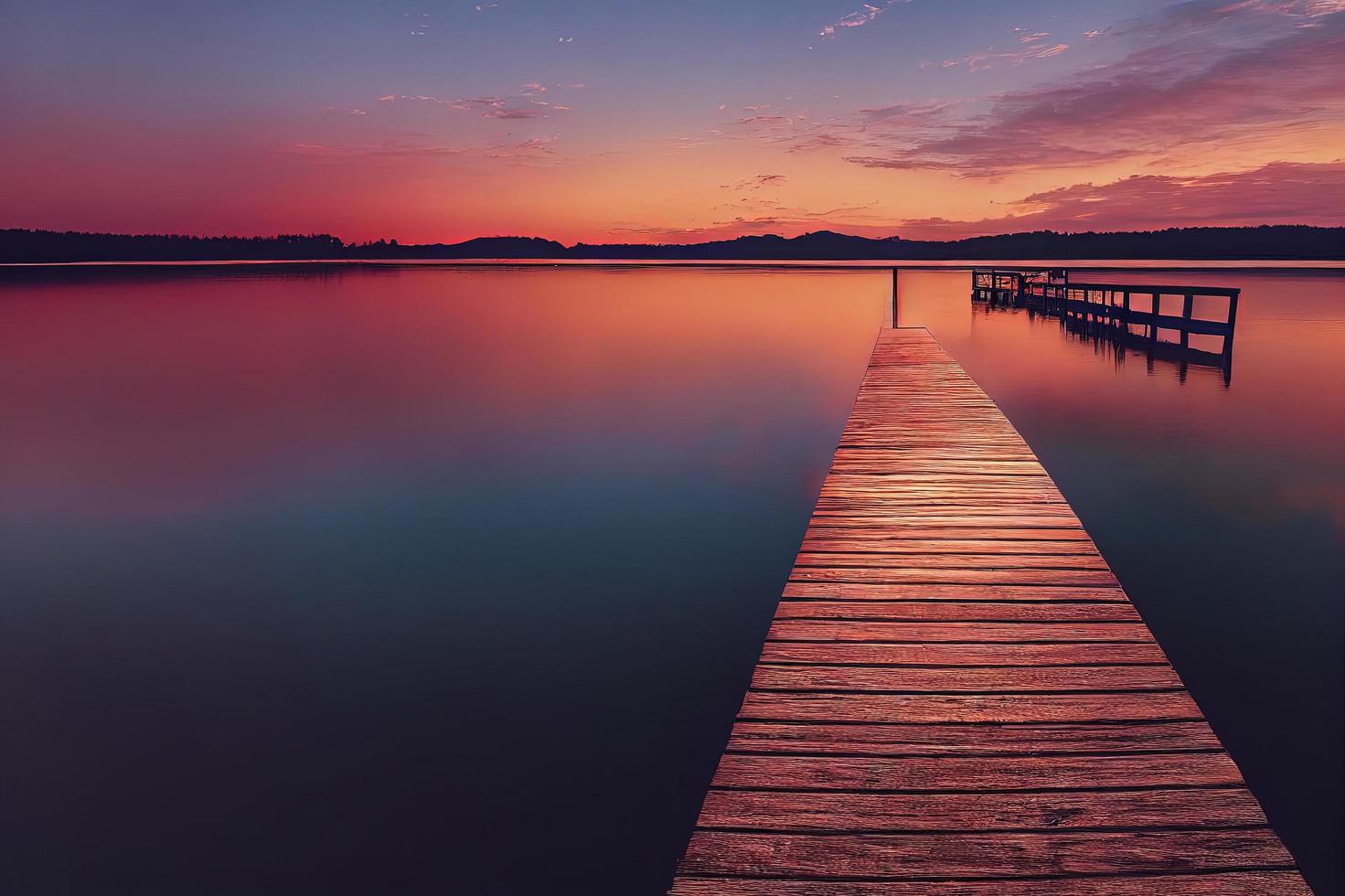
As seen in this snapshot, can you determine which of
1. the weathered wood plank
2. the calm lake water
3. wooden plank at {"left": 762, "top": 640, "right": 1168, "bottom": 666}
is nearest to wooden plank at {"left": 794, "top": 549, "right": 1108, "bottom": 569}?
the weathered wood plank

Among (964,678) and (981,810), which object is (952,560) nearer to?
(964,678)

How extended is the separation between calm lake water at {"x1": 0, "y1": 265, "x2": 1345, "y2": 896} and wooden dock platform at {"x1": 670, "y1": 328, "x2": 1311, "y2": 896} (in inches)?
58.8

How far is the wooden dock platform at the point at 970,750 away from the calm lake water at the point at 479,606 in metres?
1.49

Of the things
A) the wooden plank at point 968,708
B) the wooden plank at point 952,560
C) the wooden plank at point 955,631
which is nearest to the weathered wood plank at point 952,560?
the wooden plank at point 952,560

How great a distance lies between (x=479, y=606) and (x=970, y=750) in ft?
18.0

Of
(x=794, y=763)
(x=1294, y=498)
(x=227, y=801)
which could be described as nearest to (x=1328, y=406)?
(x=1294, y=498)

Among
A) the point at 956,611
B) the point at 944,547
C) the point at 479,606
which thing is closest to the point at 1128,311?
the point at 944,547

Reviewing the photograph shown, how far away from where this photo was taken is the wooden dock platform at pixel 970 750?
8.82 feet

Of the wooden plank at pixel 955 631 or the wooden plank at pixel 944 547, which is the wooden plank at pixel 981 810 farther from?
the wooden plank at pixel 944 547

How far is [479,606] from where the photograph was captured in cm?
782

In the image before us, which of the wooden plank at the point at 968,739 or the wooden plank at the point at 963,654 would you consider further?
the wooden plank at the point at 963,654

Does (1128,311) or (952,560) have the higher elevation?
(1128,311)

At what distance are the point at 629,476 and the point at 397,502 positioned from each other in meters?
3.59

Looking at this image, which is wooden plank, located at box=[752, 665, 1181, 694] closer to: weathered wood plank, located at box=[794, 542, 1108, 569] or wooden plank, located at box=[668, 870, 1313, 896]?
wooden plank, located at box=[668, 870, 1313, 896]
